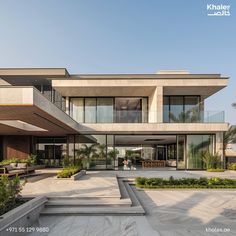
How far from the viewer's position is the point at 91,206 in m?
7.38

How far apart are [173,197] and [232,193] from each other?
335 cm

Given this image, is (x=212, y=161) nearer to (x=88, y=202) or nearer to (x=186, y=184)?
(x=186, y=184)

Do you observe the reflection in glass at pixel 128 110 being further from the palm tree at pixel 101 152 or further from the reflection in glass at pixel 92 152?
the palm tree at pixel 101 152

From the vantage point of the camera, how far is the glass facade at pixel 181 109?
17938mm

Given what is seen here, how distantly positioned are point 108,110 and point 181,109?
6.92 m

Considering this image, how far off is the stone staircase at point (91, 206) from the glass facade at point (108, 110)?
1015 centimetres

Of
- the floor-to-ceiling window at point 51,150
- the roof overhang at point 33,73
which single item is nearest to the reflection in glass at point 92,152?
the floor-to-ceiling window at point 51,150

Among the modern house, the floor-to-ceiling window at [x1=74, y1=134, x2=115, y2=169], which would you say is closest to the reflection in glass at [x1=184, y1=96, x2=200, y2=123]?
the modern house

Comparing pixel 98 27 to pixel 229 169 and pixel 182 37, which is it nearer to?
pixel 182 37

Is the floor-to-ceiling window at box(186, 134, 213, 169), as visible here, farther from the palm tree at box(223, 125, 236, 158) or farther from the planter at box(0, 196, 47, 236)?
the planter at box(0, 196, 47, 236)

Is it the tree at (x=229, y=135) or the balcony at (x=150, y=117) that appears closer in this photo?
the balcony at (x=150, y=117)

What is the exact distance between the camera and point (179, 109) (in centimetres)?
1923

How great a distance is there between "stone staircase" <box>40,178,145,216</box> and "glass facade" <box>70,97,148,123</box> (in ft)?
33.3

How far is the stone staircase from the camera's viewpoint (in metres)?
6.89
